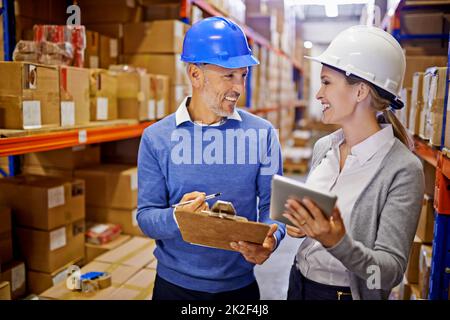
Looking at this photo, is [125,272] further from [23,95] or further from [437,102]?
[437,102]

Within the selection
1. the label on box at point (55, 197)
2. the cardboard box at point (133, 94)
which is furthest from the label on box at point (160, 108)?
the label on box at point (55, 197)

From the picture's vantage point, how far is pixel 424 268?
2.52 m

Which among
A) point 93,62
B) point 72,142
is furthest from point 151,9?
point 72,142

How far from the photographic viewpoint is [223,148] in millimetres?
1575

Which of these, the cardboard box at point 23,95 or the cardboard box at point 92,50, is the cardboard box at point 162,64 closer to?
the cardboard box at point 92,50

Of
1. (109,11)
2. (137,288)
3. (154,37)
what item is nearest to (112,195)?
(137,288)

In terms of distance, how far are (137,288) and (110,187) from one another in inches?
35.7

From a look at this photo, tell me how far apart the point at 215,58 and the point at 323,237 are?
771 millimetres

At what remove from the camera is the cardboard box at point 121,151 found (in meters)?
3.53

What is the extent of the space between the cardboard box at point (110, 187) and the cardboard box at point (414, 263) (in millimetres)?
1924

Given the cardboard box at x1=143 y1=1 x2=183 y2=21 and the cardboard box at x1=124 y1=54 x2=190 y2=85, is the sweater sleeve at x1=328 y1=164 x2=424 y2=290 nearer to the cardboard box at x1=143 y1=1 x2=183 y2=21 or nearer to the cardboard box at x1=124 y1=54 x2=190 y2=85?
the cardboard box at x1=124 y1=54 x2=190 y2=85

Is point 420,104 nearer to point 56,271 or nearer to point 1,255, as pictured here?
point 56,271

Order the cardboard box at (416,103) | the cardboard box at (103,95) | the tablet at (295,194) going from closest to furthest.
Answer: the tablet at (295,194) < the cardboard box at (416,103) < the cardboard box at (103,95)

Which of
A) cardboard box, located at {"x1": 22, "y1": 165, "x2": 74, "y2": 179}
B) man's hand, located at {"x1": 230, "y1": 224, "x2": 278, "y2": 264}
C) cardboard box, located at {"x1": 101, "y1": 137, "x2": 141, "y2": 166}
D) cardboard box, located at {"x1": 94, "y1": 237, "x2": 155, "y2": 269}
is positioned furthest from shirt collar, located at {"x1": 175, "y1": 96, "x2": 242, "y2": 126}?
cardboard box, located at {"x1": 101, "y1": 137, "x2": 141, "y2": 166}
